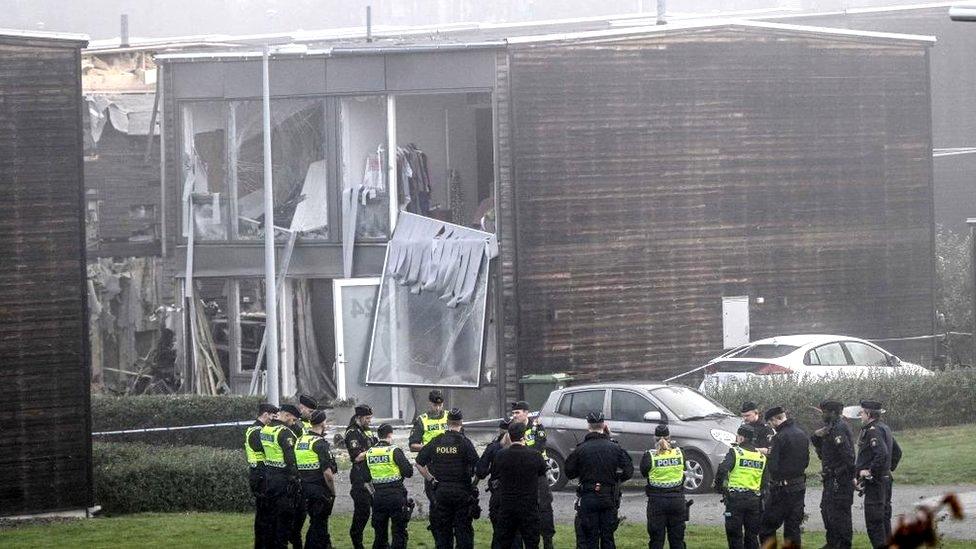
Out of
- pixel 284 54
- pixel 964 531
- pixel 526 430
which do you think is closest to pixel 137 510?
pixel 526 430

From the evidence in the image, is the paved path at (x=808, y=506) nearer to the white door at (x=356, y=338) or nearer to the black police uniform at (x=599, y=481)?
the black police uniform at (x=599, y=481)

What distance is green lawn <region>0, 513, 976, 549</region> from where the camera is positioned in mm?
15547

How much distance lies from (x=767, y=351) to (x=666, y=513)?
11011mm

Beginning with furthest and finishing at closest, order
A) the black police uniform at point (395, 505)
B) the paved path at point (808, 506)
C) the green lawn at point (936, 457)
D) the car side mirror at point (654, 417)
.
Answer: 1. the green lawn at point (936, 457)
2. the car side mirror at point (654, 417)
3. the paved path at point (808, 506)
4. the black police uniform at point (395, 505)

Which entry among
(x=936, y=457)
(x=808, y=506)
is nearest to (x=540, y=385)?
(x=936, y=457)

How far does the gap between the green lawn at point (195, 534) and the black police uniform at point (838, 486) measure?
0.79 meters

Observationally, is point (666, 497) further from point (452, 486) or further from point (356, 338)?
point (356, 338)

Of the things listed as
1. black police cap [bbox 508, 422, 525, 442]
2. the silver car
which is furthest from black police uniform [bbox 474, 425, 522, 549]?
the silver car

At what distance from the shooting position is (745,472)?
13812 mm

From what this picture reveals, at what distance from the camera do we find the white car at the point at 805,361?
23469mm

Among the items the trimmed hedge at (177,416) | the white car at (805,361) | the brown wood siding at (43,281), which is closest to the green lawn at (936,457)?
the white car at (805,361)

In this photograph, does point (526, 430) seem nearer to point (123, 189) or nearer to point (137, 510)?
point (137, 510)

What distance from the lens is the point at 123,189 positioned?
38469 millimetres

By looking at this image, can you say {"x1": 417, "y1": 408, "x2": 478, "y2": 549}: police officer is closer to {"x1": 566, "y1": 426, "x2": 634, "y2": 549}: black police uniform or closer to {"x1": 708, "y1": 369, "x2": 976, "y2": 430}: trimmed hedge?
{"x1": 566, "y1": 426, "x2": 634, "y2": 549}: black police uniform
